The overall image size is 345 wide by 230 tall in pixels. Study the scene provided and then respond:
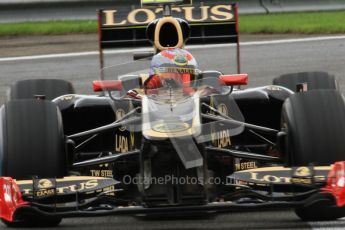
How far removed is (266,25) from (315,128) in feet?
35.0

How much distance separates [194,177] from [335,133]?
992 millimetres

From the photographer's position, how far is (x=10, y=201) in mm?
7082

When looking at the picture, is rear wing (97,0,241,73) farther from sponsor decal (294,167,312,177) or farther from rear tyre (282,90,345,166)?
sponsor decal (294,167,312,177)

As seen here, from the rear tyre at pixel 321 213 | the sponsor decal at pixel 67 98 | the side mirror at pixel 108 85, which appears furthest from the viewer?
the sponsor decal at pixel 67 98

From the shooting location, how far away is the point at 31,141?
735 centimetres

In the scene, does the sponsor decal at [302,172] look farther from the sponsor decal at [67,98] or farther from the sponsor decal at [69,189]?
the sponsor decal at [67,98]

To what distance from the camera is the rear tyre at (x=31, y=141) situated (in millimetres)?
7281

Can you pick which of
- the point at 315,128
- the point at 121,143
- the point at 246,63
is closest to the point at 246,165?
the point at 121,143

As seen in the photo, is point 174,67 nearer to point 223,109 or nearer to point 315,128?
point 223,109

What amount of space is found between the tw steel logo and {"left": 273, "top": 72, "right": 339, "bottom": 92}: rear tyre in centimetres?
125

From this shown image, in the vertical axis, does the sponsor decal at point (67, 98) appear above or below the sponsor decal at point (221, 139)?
above

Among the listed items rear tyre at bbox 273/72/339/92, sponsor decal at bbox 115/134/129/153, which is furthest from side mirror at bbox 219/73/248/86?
rear tyre at bbox 273/72/339/92

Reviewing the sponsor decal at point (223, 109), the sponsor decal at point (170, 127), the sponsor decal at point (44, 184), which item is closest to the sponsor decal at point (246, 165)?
the sponsor decal at point (223, 109)

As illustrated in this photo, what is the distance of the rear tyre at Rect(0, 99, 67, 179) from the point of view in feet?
23.9
